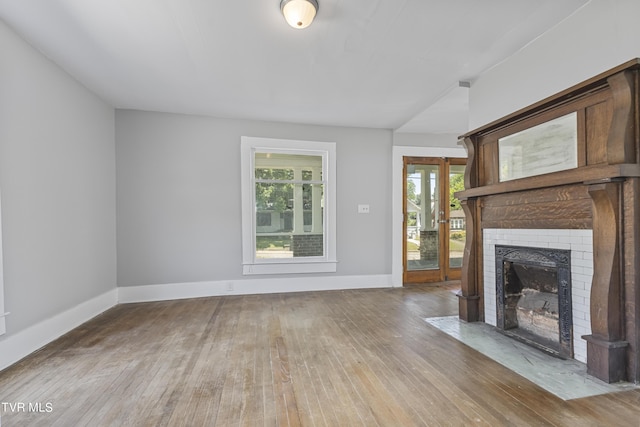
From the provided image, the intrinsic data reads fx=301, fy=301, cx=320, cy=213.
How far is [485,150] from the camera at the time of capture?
305 centimetres

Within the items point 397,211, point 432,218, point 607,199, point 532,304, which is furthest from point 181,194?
point 607,199

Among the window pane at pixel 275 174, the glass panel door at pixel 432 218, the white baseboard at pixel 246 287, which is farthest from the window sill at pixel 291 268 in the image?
the glass panel door at pixel 432 218

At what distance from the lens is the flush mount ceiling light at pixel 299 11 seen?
6.33 ft

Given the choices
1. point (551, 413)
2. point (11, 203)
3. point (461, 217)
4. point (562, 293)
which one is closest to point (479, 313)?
point (562, 293)

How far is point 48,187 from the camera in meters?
2.73

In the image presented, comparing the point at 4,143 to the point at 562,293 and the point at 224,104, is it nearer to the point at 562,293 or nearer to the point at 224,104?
the point at 224,104

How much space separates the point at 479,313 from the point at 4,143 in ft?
14.4

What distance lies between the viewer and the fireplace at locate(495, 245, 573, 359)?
7.45 ft

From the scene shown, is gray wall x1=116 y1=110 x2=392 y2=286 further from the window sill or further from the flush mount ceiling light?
the flush mount ceiling light

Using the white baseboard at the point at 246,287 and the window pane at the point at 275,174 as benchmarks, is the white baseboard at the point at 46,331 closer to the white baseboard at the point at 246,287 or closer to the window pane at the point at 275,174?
the white baseboard at the point at 246,287

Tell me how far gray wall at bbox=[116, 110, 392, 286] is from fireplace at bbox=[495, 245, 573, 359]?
93.1 inches

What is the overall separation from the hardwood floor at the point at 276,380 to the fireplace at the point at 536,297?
0.54 metres

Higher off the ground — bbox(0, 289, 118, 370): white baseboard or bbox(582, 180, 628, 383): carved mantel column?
bbox(582, 180, 628, 383): carved mantel column

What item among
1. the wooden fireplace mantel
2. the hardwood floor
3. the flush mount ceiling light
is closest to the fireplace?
the wooden fireplace mantel
